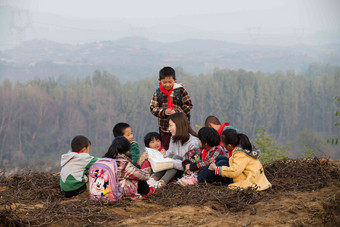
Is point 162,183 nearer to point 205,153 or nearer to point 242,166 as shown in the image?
point 205,153

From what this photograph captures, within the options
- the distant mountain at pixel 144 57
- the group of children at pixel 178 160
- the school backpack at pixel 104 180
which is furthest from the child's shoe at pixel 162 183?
the distant mountain at pixel 144 57

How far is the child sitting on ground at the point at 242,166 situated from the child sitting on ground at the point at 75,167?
1620 millimetres

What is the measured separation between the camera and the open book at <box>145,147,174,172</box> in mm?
5418

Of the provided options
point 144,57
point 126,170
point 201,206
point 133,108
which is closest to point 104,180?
point 126,170

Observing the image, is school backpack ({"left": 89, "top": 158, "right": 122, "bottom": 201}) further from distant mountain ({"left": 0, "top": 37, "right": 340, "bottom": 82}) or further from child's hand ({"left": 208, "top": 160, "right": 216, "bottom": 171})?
distant mountain ({"left": 0, "top": 37, "right": 340, "bottom": 82})

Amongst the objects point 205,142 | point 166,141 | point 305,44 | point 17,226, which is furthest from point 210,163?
point 305,44

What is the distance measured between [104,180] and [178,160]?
140 cm

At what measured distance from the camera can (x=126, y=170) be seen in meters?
4.67

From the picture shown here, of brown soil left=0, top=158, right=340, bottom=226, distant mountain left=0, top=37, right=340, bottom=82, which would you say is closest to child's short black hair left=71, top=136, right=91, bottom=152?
brown soil left=0, top=158, right=340, bottom=226

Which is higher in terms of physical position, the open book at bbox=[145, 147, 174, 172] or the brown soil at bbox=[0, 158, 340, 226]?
the open book at bbox=[145, 147, 174, 172]

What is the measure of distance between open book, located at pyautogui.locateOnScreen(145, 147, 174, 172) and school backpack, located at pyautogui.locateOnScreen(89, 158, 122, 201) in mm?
854

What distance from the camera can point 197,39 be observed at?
71.4 meters

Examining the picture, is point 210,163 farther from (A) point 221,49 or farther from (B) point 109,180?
(A) point 221,49

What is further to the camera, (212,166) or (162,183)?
(162,183)
